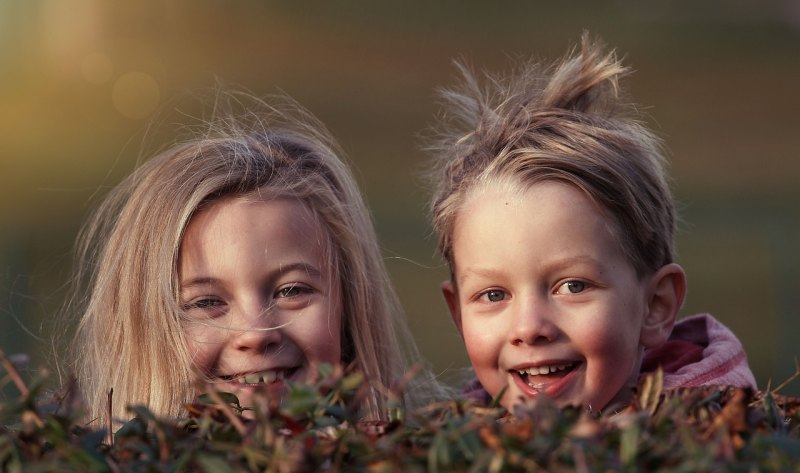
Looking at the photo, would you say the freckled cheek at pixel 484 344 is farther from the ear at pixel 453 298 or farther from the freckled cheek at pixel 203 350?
the freckled cheek at pixel 203 350

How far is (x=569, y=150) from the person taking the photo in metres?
2.28

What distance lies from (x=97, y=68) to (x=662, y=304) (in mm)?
6124

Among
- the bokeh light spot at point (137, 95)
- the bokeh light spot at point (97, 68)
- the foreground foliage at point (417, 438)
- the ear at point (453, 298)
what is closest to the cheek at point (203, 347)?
the ear at point (453, 298)

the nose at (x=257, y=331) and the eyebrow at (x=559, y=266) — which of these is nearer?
the eyebrow at (x=559, y=266)

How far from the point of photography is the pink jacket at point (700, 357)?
235 centimetres

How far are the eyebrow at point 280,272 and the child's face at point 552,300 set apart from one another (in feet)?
1.17

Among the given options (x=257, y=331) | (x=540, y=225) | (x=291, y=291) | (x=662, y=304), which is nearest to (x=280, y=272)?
(x=291, y=291)

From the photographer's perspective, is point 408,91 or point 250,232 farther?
point 408,91

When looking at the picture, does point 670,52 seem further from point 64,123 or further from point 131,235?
point 131,235

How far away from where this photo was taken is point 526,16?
8.13m

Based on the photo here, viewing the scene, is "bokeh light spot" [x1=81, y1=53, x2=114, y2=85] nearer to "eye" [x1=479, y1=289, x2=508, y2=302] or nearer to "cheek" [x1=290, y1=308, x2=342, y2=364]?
"cheek" [x1=290, y1=308, x2=342, y2=364]

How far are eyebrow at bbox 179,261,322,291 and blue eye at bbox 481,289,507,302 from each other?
0.40 meters

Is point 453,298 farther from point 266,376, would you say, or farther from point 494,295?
point 266,376

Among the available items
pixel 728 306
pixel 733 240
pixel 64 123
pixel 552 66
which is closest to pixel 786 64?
pixel 733 240
